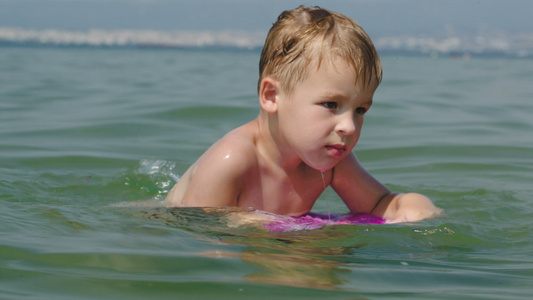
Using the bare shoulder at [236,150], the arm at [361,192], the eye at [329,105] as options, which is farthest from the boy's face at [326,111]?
the arm at [361,192]

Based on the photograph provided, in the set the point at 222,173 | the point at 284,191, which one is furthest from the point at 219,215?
the point at 284,191

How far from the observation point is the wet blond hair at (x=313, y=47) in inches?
128

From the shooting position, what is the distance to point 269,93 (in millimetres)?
3516

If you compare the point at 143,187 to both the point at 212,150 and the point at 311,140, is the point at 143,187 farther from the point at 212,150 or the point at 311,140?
the point at 311,140

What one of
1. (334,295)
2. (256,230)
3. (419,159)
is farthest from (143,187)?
(334,295)

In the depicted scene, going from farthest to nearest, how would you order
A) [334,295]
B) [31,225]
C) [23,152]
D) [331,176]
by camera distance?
1. [23,152]
2. [331,176]
3. [31,225]
4. [334,295]

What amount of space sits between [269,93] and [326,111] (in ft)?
1.16

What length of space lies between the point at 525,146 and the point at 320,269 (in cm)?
433

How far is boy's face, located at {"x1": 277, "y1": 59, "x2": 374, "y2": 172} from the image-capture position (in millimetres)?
3232

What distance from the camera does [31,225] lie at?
322 centimetres

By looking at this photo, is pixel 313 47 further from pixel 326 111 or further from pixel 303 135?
pixel 303 135

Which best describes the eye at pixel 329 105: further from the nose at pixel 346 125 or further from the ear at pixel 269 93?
the ear at pixel 269 93

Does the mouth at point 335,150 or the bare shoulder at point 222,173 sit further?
the bare shoulder at point 222,173

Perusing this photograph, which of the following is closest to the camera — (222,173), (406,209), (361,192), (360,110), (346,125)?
(346,125)
